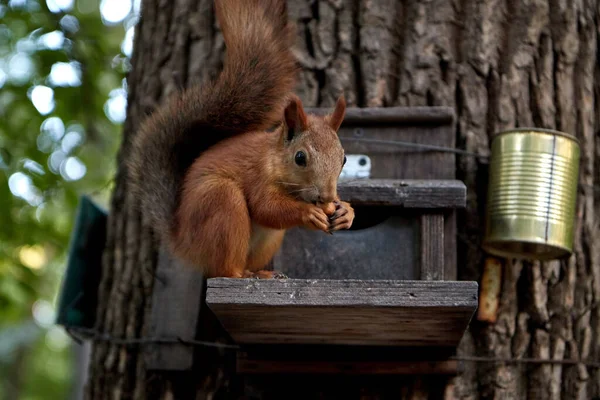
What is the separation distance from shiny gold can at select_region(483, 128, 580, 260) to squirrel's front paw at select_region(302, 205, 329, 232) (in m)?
0.63

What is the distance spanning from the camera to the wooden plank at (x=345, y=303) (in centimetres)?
173

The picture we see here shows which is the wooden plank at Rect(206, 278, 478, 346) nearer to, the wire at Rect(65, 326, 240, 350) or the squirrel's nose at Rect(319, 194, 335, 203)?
the squirrel's nose at Rect(319, 194, 335, 203)

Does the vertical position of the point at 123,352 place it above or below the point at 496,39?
below

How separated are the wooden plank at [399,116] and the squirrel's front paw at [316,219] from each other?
2.14 ft

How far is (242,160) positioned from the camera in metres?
2.06

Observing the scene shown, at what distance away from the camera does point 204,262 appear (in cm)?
202

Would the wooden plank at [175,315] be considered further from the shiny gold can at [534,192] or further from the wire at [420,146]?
the shiny gold can at [534,192]

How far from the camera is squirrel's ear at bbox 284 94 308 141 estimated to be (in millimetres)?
1987

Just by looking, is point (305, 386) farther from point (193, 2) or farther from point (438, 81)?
point (193, 2)

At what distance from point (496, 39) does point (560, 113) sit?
12.4 inches

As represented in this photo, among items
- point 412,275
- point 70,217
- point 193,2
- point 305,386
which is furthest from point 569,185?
point 70,217

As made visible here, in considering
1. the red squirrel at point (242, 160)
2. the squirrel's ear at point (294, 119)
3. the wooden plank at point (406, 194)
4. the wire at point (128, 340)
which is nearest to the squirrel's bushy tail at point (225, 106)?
the red squirrel at point (242, 160)

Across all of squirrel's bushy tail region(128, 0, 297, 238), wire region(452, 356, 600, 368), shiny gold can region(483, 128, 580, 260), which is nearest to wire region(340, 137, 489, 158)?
shiny gold can region(483, 128, 580, 260)

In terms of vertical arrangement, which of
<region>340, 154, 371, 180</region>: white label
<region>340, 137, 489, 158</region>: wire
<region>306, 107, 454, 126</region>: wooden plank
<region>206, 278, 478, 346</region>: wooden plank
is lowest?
<region>206, 278, 478, 346</region>: wooden plank
